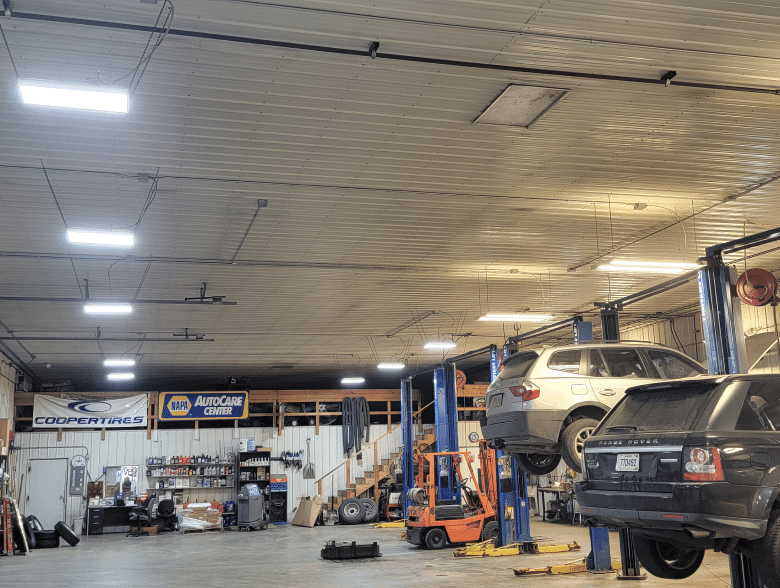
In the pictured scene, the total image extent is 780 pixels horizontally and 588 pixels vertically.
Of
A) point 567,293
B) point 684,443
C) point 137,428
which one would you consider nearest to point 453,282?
point 567,293

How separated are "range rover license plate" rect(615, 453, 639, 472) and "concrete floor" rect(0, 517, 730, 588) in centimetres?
578

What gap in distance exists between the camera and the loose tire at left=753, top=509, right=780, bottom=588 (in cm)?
484

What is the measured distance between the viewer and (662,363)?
26.2 feet

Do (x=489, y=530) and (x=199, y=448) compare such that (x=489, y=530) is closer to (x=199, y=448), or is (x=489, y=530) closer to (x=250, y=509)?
(x=250, y=509)

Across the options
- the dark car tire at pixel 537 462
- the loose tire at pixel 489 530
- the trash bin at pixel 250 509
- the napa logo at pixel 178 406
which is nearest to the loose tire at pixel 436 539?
the loose tire at pixel 489 530

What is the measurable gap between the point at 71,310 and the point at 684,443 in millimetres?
12799

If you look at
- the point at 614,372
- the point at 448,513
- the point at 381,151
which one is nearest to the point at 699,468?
the point at 614,372

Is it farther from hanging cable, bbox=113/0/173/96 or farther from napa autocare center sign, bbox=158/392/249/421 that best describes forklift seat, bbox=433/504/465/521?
hanging cable, bbox=113/0/173/96

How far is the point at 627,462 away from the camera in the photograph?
5.30m

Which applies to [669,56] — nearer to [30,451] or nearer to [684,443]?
[684,443]

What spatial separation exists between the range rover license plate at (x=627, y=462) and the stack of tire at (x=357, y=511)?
1806 cm

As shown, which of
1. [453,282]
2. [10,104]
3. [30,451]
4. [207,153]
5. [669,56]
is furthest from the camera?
[30,451]

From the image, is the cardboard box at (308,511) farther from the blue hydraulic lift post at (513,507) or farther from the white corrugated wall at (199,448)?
the blue hydraulic lift post at (513,507)

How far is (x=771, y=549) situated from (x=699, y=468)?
2.35 ft
